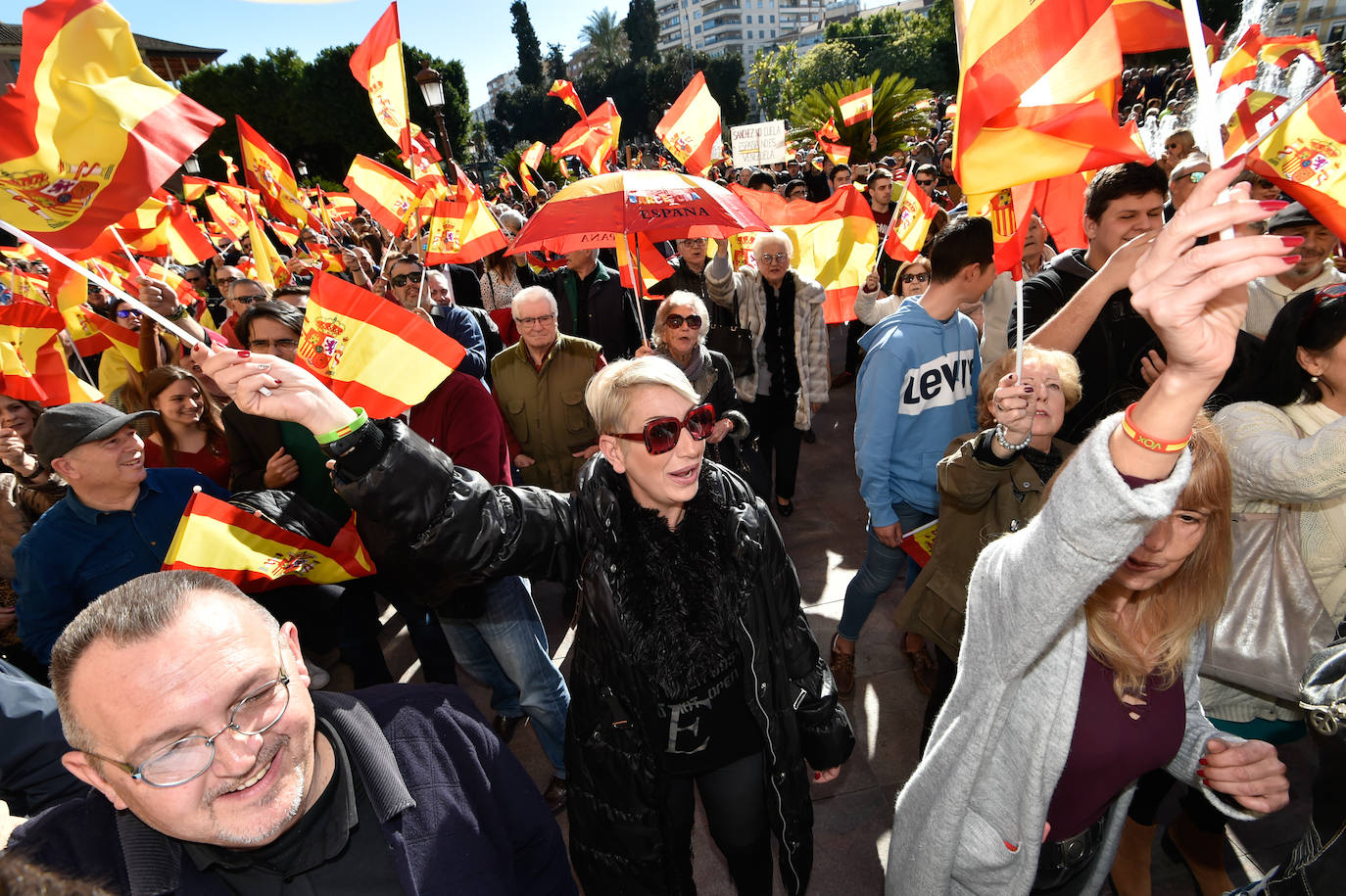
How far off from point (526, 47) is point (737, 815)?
8834 centimetres

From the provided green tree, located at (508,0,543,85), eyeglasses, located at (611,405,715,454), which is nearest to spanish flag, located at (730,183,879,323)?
eyeglasses, located at (611,405,715,454)

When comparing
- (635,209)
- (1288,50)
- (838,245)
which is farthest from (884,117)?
(635,209)

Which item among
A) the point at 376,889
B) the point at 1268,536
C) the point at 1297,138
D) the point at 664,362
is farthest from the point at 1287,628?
the point at 376,889

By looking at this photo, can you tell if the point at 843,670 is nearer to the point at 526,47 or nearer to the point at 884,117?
the point at 884,117

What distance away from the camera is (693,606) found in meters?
1.92

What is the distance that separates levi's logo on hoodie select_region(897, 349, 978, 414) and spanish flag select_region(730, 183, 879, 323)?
7.67 ft

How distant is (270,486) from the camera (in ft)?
10.6

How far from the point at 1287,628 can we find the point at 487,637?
107 inches

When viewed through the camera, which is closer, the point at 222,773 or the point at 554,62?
the point at 222,773

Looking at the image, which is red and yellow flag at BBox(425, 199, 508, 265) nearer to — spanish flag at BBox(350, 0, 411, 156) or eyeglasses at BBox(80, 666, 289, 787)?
spanish flag at BBox(350, 0, 411, 156)

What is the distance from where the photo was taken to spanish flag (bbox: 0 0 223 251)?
1.81 m

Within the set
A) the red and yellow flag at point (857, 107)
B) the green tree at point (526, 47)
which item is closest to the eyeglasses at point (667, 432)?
the red and yellow flag at point (857, 107)

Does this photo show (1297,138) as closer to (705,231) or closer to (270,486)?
(705,231)

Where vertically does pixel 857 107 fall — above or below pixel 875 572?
above
